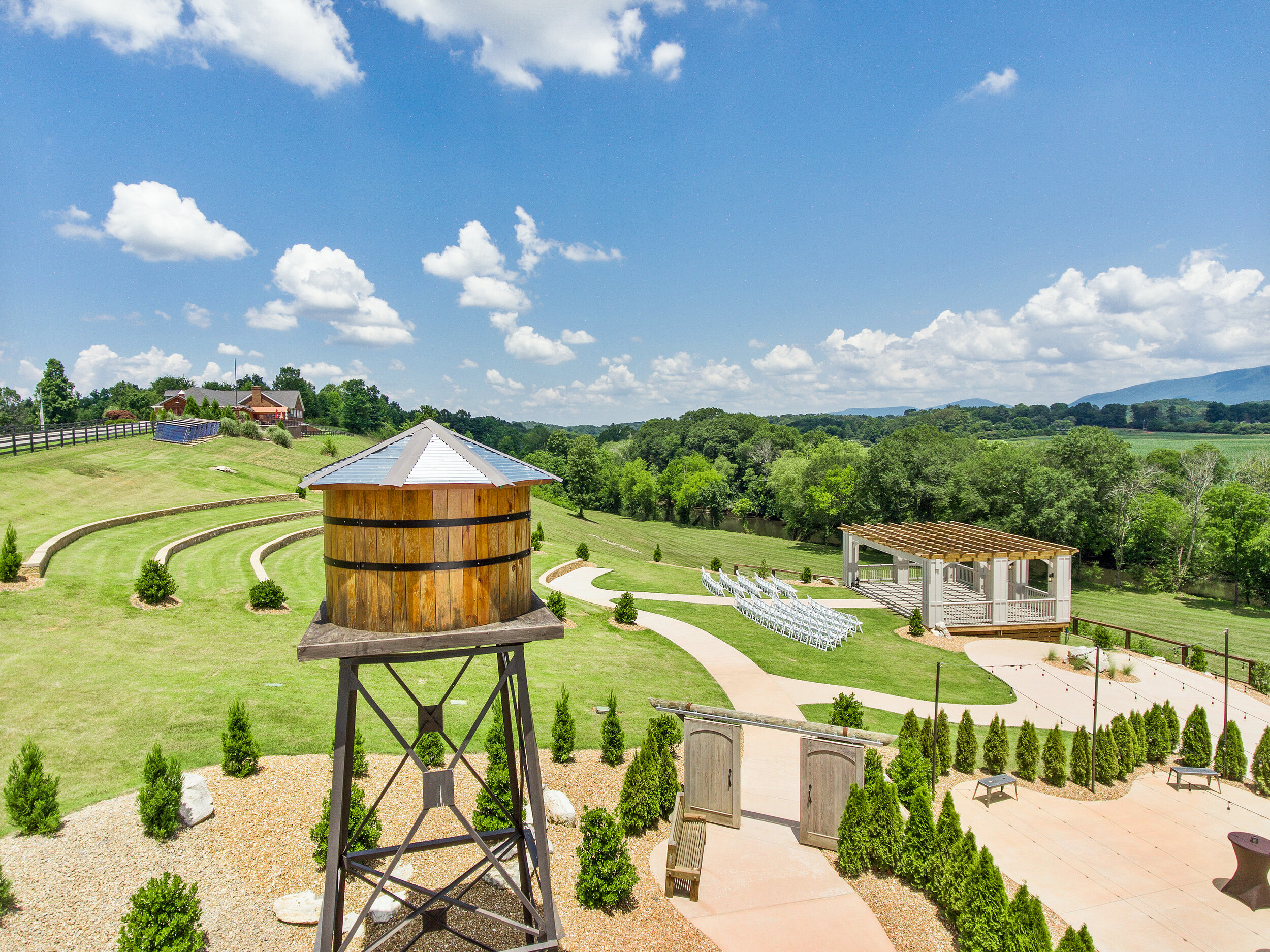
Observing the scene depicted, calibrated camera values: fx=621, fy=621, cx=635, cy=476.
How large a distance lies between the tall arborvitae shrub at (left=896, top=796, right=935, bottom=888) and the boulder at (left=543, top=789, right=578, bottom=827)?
13.9 feet

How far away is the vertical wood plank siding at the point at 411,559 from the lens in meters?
5.02

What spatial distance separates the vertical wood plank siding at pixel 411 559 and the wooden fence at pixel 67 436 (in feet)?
102

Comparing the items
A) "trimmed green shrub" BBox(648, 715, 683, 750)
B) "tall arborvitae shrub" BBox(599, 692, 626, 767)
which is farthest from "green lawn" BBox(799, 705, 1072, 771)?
"tall arborvitae shrub" BBox(599, 692, 626, 767)

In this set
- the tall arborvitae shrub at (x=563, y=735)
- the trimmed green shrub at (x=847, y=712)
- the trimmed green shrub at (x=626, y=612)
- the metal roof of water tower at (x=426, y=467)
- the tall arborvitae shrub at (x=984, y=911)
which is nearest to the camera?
the metal roof of water tower at (x=426, y=467)

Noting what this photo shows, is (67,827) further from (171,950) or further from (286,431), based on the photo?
(286,431)

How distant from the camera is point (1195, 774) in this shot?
35.2 ft

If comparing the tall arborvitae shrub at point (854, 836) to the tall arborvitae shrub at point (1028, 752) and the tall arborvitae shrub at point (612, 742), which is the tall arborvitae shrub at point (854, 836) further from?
the tall arborvitae shrub at point (1028, 752)

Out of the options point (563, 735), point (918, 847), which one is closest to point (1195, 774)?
point (918, 847)

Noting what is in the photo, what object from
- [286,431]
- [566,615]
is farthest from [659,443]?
[566,615]

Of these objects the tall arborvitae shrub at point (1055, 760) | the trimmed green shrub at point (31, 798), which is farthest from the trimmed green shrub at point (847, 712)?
the trimmed green shrub at point (31, 798)

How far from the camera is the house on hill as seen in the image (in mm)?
59312

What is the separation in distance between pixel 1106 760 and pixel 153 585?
19.5 meters

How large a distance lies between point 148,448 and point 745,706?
33.9m

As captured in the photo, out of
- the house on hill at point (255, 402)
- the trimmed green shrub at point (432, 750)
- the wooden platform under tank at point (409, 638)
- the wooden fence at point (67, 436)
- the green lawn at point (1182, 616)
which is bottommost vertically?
the green lawn at point (1182, 616)
